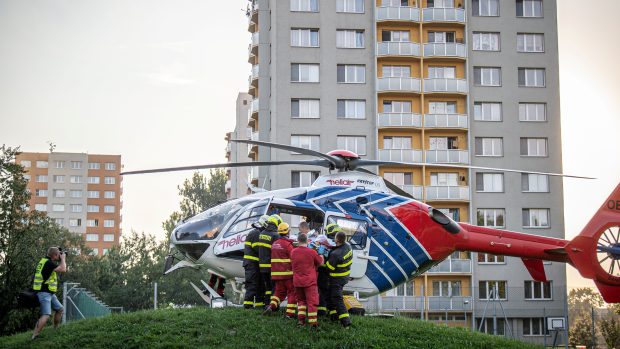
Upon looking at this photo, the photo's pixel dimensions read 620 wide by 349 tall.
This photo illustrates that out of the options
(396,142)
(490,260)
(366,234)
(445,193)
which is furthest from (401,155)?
(366,234)

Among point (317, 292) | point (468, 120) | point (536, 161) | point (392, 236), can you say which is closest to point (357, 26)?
point (468, 120)

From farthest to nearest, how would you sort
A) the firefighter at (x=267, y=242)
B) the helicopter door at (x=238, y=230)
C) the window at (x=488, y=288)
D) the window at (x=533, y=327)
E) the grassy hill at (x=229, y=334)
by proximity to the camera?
the window at (x=488, y=288), the window at (x=533, y=327), the helicopter door at (x=238, y=230), the firefighter at (x=267, y=242), the grassy hill at (x=229, y=334)

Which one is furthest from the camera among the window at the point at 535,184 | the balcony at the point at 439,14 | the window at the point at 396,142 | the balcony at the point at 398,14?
the balcony at the point at 439,14

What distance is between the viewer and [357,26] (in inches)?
2324

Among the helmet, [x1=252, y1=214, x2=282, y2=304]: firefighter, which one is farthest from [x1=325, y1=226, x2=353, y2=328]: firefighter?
[x1=252, y1=214, x2=282, y2=304]: firefighter

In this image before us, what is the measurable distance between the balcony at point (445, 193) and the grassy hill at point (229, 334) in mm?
35946

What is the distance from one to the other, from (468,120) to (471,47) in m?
5.84

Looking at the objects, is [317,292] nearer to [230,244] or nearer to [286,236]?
[286,236]

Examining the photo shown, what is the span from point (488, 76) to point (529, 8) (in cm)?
650

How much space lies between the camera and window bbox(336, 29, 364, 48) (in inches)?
2311

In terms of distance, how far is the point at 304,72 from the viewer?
5797cm

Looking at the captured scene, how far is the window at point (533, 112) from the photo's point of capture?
198 feet

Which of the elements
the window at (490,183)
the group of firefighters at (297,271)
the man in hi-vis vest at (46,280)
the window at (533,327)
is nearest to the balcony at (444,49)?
the window at (490,183)

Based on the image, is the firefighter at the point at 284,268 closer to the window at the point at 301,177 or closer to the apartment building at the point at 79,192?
the window at the point at 301,177
